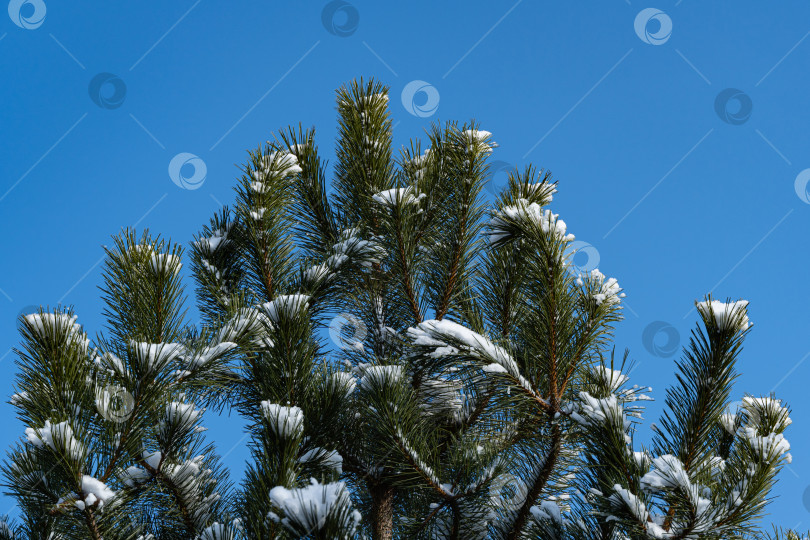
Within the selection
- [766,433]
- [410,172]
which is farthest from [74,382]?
[766,433]

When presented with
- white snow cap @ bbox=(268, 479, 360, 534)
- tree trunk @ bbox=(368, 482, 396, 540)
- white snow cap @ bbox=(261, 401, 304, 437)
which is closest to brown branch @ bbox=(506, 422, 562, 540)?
tree trunk @ bbox=(368, 482, 396, 540)

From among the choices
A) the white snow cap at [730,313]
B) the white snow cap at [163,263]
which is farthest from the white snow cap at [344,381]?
the white snow cap at [730,313]

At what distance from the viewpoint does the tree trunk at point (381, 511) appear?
12.2 feet

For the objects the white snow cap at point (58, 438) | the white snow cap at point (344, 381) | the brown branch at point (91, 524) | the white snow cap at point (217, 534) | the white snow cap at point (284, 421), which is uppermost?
the white snow cap at point (344, 381)

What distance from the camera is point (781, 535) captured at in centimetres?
308

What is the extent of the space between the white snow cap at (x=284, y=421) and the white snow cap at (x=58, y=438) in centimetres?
76

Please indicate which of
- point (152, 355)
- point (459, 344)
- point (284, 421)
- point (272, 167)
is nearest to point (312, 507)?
point (284, 421)

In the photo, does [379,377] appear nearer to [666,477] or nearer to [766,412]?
[666,477]

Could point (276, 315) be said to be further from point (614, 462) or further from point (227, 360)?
point (614, 462)

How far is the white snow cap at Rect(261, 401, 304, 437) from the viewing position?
254 cm

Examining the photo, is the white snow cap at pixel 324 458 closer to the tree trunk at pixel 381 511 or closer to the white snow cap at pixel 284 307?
the tree trunk at pixel 381 511

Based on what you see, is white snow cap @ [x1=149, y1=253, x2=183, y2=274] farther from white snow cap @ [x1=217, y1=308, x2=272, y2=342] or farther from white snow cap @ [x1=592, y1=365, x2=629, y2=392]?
white snow cap @ [x1=592, y1=365, x2=629, y2=392]

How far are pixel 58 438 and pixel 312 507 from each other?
1.23m

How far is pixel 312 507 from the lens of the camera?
1.88 meters
